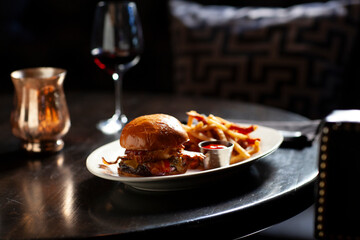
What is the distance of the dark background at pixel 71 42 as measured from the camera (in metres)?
3.02

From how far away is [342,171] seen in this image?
75 centimetres

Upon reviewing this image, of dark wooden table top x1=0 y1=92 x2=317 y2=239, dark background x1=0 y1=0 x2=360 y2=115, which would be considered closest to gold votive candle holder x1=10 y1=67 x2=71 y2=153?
dark wooden table top x1=0 y1=92 x2=317 y2=239

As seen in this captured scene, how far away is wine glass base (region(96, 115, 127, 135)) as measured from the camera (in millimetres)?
1443

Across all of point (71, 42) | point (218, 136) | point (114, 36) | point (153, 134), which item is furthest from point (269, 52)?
point (153, 134)

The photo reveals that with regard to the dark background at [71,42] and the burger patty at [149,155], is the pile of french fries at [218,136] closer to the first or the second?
the burger patty at [149,155]

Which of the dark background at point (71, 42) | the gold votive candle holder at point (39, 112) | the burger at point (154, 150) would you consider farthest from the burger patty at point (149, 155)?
the dark background at point (71, 42)

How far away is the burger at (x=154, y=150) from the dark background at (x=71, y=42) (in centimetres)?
205

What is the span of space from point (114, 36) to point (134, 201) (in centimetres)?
75

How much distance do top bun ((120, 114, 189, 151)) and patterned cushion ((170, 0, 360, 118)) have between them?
1600 mm

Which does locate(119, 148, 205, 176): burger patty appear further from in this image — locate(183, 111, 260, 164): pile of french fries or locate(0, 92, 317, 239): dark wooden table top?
locate(183, 111, 260, 164): pile of french fries

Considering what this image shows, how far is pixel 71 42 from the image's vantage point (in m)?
3.11

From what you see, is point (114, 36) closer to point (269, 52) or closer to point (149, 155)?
point (149, 155)

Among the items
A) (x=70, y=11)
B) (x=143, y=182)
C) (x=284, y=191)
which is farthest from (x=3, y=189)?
(x=70, y=11)

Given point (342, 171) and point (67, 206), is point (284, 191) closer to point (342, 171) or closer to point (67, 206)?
point (342, 171)
